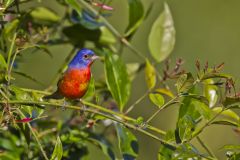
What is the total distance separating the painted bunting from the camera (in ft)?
9.30

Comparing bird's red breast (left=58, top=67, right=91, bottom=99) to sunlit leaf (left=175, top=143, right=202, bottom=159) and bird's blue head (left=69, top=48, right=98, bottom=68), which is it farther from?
sunlit leaf (left=175, top=143, right=202, bottom=159)

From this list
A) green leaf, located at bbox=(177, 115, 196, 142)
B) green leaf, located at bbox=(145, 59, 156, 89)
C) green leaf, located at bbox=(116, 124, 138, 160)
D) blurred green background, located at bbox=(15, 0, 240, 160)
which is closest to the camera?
green leaf, located at bbox=(177, 115, 196, 142)

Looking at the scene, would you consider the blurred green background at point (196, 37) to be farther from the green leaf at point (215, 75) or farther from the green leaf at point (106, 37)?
the green leaf at point (215, 75)

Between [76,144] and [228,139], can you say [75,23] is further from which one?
[228,139]

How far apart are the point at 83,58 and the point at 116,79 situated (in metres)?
0.53

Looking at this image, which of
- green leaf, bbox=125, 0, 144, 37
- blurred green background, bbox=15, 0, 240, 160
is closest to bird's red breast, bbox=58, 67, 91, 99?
green leaf, bbox=125, 0, 144, 37

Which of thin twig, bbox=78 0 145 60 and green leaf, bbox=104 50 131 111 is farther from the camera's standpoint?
thin twig, bbox=78 0 145 60

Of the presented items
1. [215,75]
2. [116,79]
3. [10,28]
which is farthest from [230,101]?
[10,28]

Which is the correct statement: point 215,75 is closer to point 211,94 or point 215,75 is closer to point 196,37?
point 211,94

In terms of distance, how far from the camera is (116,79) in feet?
8.82

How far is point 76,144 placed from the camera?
2871 mm


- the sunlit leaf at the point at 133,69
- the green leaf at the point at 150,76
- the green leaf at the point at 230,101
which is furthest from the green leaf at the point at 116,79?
the green leaf at the point at 230,101

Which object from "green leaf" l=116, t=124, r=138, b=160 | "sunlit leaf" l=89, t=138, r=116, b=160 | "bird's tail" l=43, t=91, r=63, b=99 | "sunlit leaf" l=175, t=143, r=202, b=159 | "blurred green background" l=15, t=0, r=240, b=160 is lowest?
"blurred green background" l=15, t=0, r=240, b=160

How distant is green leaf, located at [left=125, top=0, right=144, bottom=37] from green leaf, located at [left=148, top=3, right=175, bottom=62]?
0.27 feet
